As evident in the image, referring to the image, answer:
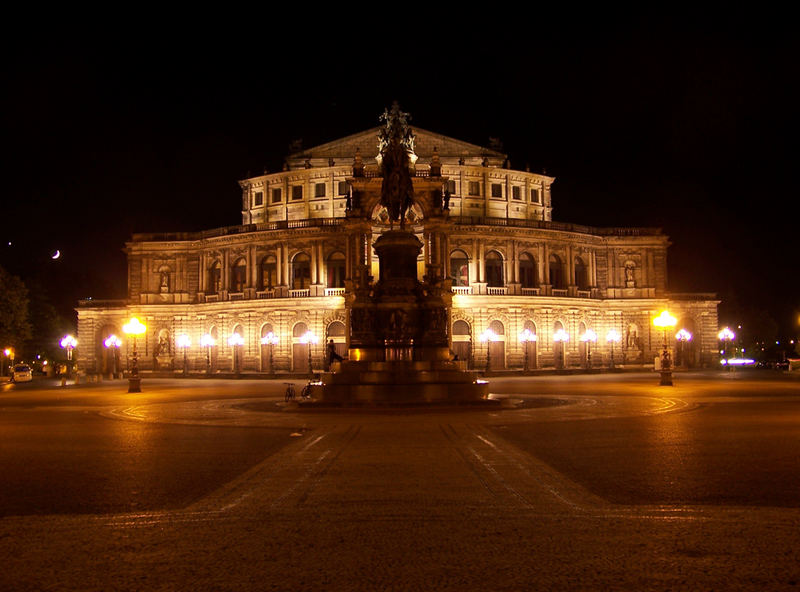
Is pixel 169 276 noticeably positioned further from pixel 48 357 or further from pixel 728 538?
pixel 728 538

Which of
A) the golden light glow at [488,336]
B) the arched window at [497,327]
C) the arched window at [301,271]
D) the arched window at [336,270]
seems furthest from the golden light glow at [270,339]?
the arched window at [497,327]

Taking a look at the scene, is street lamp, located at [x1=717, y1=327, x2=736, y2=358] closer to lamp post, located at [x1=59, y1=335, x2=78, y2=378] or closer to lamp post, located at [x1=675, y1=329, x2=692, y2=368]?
lamp post, located at [x1=675, y1=329, x2=692, y2=368]

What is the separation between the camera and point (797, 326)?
108 m

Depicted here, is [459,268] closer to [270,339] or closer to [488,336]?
[488,336]

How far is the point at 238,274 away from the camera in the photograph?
81.1 metres

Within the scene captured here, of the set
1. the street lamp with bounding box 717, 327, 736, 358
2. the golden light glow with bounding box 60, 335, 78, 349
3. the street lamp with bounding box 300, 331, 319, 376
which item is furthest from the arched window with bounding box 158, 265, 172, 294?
the street lamp with bounding box 717, 327, 736, 358

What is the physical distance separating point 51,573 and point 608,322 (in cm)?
7848

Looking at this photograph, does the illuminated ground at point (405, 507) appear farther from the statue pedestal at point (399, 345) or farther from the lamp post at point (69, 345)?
the lamp post at point (69, 345)

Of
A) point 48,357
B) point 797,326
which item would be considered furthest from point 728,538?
point 797,326

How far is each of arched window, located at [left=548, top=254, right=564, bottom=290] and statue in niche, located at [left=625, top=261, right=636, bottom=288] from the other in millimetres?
7439

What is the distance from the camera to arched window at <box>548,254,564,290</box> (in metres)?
80.6

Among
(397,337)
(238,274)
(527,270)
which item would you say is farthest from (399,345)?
(238,274)

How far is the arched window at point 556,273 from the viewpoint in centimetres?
8056

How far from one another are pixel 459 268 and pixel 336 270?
1146 centimetres
